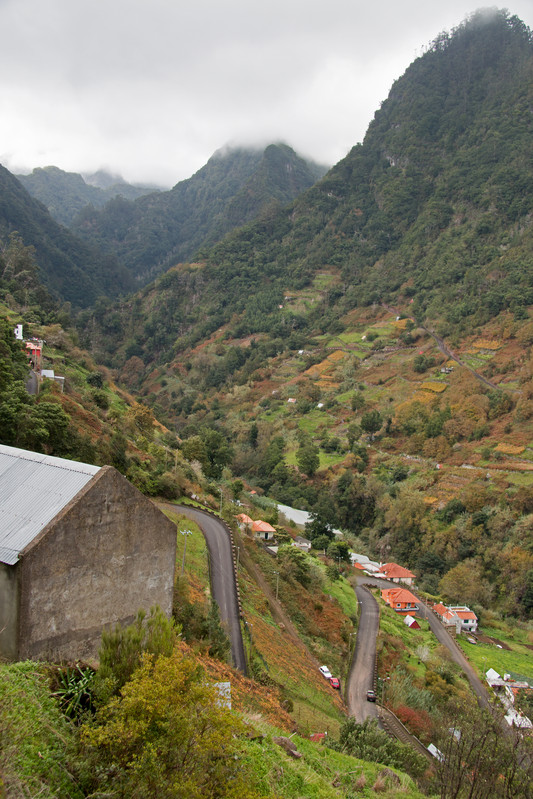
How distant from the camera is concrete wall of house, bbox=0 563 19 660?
712cm

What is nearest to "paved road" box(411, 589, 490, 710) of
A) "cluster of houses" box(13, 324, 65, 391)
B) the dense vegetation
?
the dense vegetation

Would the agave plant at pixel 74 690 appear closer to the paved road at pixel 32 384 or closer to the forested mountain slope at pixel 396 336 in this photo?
the paved road at pixel 32 384

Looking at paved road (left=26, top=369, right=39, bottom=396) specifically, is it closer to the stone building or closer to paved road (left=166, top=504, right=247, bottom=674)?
paved road (left=166, top=504, right=247, bottom=674)

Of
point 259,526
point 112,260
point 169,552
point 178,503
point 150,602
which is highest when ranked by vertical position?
point 112,260

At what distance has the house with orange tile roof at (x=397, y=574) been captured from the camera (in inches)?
1628

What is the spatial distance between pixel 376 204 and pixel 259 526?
106273mm

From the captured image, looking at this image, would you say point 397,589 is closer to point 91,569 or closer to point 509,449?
point 509,449

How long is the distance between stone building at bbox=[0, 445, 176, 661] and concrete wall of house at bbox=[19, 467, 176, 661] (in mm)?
14

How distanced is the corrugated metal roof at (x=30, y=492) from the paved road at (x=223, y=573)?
7.72 metres

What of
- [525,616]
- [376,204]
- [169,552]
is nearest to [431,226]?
[376,204]

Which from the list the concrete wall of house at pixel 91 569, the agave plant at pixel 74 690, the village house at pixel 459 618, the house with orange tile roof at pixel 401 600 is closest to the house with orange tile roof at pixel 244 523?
the house with orange tile roof at pixel 401 600

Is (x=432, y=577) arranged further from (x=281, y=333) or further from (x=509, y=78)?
(x=509, y=78)

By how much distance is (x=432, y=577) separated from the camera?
1725 inches

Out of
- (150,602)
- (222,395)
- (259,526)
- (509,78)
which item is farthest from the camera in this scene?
(509,78)
